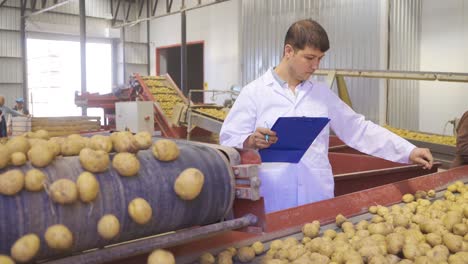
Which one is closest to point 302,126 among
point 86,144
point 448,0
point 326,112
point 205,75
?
point 326,112

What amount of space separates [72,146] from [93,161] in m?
0.19

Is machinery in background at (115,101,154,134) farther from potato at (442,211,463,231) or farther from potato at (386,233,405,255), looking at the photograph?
potato at (386,233,405,255)

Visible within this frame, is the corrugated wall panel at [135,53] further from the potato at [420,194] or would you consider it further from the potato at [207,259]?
the potato at [207,259]

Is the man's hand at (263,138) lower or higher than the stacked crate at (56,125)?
higher

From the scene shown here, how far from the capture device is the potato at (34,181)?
3.92 feet

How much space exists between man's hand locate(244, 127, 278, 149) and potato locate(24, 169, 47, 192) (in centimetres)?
106

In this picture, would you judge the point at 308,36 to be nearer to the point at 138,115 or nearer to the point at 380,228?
the point at 380,228

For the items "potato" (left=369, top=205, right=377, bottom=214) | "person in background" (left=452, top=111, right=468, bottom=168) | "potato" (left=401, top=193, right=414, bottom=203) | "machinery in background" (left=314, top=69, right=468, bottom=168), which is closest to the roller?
"potato" (left=369, top=205, right=377, bottom=214)

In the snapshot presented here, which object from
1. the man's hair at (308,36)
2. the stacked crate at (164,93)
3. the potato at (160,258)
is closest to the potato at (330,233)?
the potato at (160,258)

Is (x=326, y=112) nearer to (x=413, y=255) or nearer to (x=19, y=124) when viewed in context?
(x=413, y=255)

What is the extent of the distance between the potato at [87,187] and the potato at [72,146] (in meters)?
0.22

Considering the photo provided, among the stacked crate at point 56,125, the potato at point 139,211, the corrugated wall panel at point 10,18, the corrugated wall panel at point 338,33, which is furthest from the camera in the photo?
the corrugated wall panel at point 10,18

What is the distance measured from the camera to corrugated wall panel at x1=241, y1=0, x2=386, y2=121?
871 centimetres

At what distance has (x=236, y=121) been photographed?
8.27 feet
